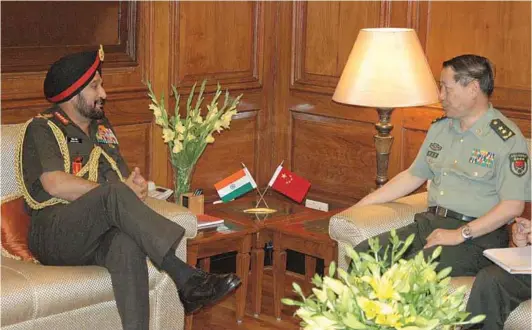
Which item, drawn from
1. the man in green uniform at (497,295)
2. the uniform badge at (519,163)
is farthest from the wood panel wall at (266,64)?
the man in green uniform at (497,295)

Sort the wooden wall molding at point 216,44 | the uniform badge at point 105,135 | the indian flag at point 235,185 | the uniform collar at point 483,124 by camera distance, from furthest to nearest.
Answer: the wooden wall molding at point 216,44
the indian flag at point 235,185
the uniform badge at point 105,135
the uniform collar at point 483,124

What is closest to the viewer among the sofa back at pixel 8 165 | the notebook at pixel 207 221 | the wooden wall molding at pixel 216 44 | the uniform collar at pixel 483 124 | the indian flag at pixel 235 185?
the uniform collar at pixel 483 124

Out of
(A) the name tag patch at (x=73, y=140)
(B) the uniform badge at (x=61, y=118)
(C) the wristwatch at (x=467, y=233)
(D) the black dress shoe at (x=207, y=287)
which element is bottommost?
(D) the black dress shoe at (x=207, y=287)

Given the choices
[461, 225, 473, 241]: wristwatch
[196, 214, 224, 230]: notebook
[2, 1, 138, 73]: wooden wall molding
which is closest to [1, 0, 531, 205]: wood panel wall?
[2, 1, 138, 73]: wooden wall molding

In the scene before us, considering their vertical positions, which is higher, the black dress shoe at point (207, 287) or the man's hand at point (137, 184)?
the man's hand at point (137, 184)

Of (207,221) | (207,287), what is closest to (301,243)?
(207,221)

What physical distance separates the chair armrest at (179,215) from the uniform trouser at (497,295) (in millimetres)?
1157

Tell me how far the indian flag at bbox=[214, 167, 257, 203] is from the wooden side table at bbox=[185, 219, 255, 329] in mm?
191

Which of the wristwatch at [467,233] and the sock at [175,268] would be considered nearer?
the wristwatch at [467,233]

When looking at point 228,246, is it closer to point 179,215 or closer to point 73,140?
point 179,215

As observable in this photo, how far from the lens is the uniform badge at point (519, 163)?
150 inches

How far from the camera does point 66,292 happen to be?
3684 mm

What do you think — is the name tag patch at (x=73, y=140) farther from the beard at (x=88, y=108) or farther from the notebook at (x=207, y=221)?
the notebook at (x=207, y=221)

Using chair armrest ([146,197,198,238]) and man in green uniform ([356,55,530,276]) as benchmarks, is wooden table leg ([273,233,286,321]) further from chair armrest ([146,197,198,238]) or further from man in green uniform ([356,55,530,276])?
man in green uniform ([356,55,530,276])
